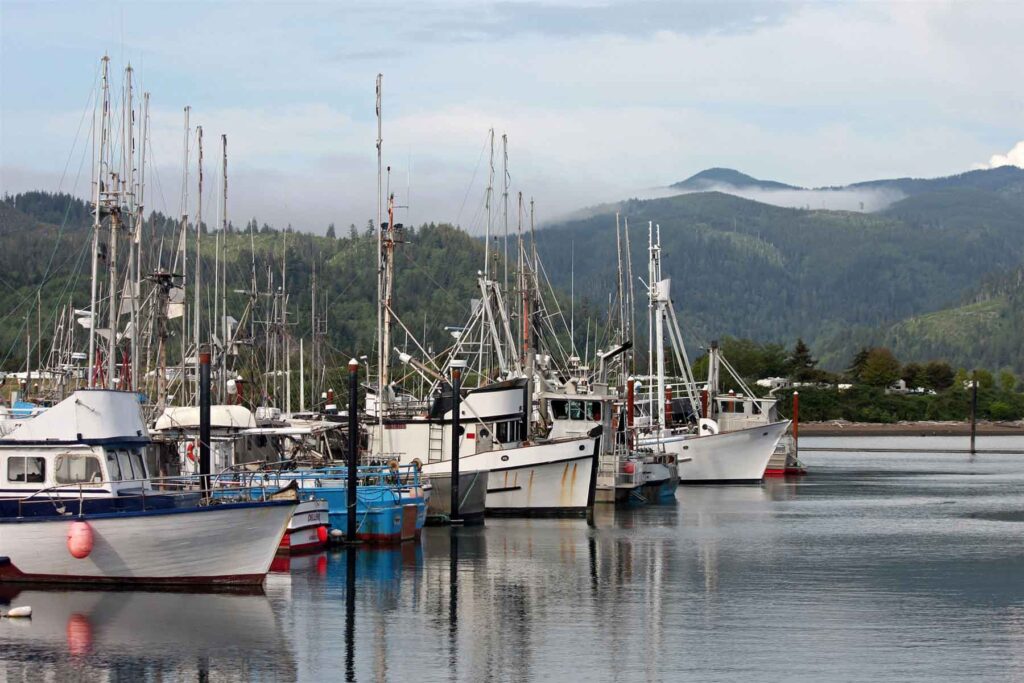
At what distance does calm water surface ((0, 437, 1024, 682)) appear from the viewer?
2616cm

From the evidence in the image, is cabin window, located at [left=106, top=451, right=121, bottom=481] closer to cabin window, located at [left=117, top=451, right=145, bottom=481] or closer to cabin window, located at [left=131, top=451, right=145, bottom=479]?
cabin window, located at [left=117, top=451, right=145, bottom=481]

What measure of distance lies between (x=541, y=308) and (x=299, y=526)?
96.9 feet

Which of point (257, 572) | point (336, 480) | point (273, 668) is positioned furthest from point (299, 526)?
point (273, 668)

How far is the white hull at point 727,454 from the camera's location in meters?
85.4

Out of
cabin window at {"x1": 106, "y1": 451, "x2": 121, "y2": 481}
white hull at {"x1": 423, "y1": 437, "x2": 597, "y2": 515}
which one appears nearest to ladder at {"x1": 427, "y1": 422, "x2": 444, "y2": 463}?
white hull at {"x1": 423, "y1": 437, "x2": 597, "y2": 515}

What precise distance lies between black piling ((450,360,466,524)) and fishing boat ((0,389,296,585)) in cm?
1458

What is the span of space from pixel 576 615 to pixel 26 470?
42.4 ft

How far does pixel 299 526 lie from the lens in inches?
1608

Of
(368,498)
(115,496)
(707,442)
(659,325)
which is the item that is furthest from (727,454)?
(115,496)

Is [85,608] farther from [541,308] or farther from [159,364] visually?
[541,308]

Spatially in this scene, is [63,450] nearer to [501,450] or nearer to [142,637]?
[142,637]

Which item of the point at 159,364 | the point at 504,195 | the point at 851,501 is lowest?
the point at 851,501

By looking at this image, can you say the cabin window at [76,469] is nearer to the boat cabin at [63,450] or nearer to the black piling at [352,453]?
the boat cabin at [63,450]

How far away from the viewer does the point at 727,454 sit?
8625 cm
